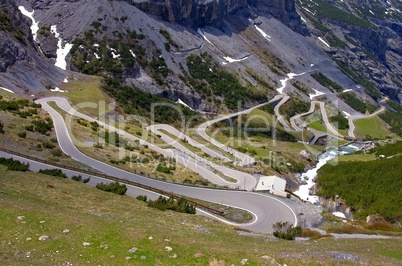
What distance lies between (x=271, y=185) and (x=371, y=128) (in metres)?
97.8

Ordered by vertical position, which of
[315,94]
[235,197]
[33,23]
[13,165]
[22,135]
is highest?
[315,94]

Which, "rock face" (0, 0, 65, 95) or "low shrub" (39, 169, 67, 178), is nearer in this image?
"low shrub" (39, 169, 67, 178)

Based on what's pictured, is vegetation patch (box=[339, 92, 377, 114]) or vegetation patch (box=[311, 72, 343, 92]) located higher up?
vegetation patch (box=[311, 72, 343, 92])

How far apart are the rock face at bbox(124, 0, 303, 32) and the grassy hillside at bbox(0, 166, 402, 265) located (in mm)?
99755

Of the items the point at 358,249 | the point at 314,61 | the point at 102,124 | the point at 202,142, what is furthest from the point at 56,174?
the point at 314,61

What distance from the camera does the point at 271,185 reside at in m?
40.6

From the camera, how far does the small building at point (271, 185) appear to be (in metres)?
38.9

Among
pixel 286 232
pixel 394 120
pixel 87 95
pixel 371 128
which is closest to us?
pixel 286 232

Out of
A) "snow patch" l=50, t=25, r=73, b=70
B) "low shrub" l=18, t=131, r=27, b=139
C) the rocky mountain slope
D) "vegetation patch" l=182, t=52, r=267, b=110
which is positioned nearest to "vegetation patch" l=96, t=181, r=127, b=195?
"low shrub" l=18, t=131, r=27, b=139

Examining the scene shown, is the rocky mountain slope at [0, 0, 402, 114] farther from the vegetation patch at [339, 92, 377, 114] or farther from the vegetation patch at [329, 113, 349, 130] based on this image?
the vegetation patch at [329, 113, 349, 130]

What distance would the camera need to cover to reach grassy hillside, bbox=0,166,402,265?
1501cm

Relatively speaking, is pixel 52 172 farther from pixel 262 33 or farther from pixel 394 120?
pixel 394 120

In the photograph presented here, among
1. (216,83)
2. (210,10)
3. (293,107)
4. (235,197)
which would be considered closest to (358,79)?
(293,107)

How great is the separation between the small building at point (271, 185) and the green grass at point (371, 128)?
78.7m
